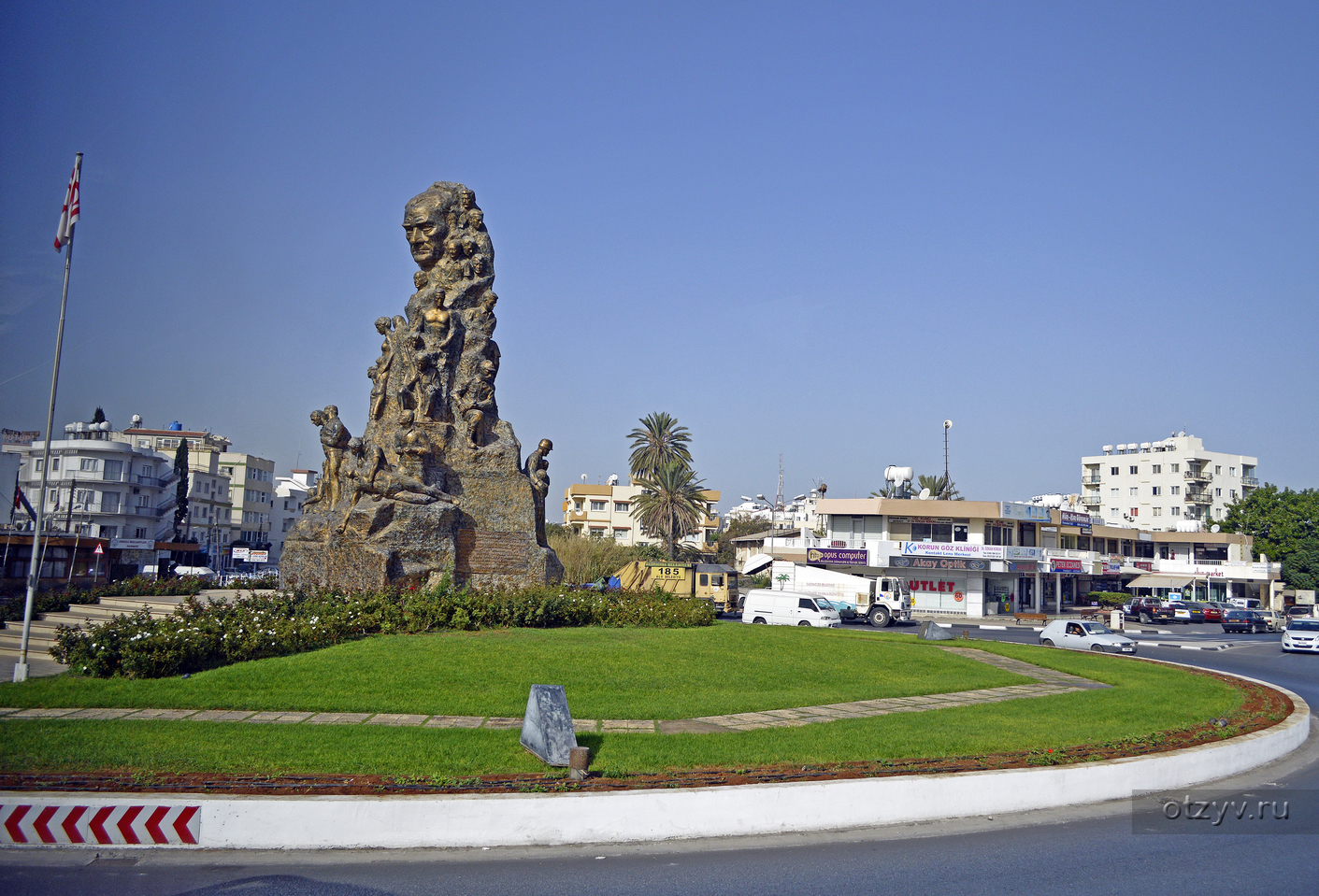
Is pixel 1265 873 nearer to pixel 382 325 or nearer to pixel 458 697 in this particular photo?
pixel 458 697

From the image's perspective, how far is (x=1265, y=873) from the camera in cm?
735

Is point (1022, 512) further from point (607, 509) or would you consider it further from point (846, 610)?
point (607, 509)

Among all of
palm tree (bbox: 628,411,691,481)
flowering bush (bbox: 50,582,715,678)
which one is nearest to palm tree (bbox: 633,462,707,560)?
palm tree (bbox: 628,411,691,481)

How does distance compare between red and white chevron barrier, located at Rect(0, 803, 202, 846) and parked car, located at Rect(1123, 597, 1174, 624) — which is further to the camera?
parked car, located at Rect(1123, 597, 1174, 624)

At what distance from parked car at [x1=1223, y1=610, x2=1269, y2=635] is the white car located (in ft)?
56.7

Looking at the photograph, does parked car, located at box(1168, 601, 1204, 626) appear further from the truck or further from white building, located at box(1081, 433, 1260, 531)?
white building, located at box(1081, 433, 1260, 531)

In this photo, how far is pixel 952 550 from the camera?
154ft

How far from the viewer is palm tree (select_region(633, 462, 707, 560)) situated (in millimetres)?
58969

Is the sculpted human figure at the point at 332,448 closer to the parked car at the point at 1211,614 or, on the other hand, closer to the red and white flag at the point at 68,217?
the red and white flag at the point at 68,217

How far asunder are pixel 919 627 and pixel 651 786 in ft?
108

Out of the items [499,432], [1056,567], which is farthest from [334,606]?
[1056,567]

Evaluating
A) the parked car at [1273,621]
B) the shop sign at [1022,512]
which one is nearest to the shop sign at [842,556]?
the shop sign at [1022,512]

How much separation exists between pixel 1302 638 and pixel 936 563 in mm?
18857

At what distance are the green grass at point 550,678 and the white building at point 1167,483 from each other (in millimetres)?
76619
